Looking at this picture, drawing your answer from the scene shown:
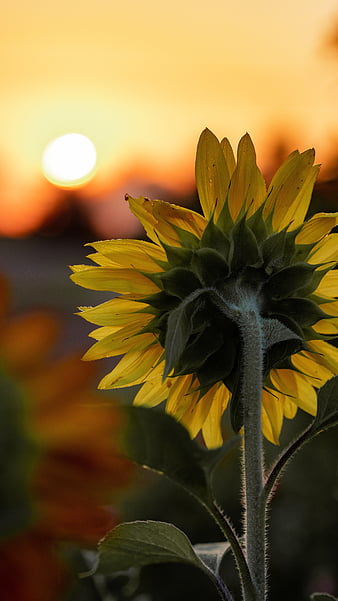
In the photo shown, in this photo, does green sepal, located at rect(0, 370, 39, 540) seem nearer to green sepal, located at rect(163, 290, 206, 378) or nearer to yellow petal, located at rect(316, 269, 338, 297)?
green sepal, located at rect(163, 290, 206, 378)

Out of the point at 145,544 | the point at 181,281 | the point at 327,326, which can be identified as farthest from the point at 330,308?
the point at 145,544

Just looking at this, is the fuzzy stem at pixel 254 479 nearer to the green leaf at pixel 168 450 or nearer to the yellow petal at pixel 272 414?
the green leaf at pixel 168 450

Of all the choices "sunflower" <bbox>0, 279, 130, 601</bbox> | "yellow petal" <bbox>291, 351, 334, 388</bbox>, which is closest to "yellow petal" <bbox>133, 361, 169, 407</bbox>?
"yellow petal" <bbox>291, 351, 334, 388</bbox>

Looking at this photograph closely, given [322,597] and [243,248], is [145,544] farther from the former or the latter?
[243,248]

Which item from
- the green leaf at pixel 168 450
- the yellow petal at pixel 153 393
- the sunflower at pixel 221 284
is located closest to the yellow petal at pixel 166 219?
the sunflower at pixel 221 284

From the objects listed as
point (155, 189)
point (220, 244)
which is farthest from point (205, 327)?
point (155, 189)
